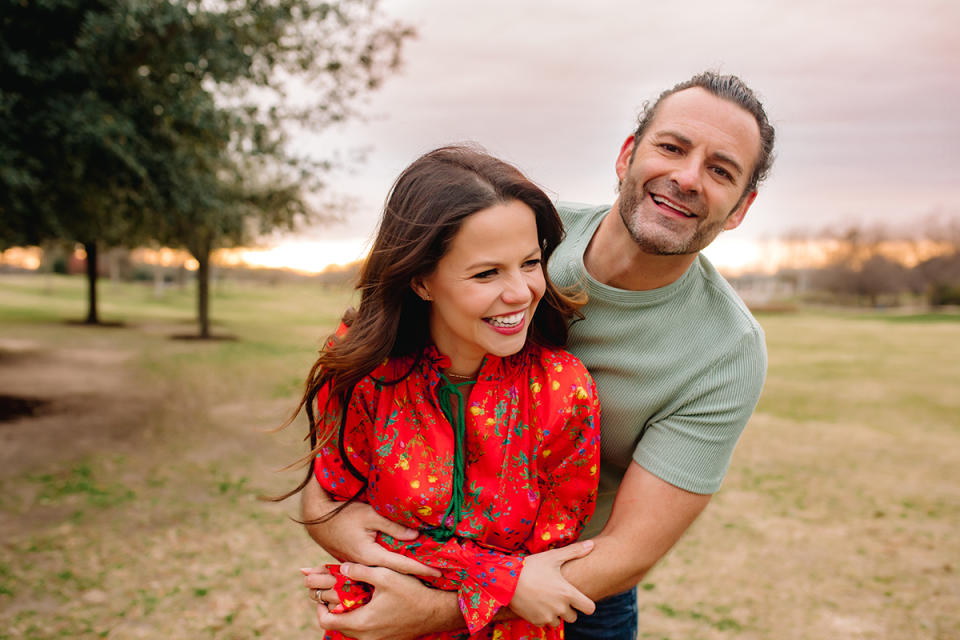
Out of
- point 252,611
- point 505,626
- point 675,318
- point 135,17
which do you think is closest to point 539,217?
point 675,318

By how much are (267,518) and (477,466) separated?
5670 millimetres

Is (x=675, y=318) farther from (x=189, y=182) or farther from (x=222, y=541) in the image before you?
(x=189, y=182)

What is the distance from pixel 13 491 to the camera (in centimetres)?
714

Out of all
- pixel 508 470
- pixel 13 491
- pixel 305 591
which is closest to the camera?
pixel 508 470

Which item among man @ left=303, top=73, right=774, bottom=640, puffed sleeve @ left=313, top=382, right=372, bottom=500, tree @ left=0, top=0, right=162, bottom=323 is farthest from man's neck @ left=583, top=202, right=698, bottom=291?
tree @ left=0, top=0, right=162, bottom=323

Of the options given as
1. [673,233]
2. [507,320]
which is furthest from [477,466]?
[673,233]

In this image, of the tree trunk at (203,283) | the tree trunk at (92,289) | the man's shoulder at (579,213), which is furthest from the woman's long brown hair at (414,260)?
the tree trunk at (92,289)

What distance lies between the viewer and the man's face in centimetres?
229

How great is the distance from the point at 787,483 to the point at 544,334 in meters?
8.08

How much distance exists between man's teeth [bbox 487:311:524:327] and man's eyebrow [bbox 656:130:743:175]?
0.91m

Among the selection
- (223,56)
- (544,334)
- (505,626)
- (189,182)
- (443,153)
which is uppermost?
(223,56)

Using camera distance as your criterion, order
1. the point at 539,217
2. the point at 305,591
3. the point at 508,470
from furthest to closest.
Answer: the point at 305,591
the point at 539,217
the point at 508,470

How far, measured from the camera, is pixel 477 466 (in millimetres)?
2031

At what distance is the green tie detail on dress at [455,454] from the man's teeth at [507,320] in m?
0.25
